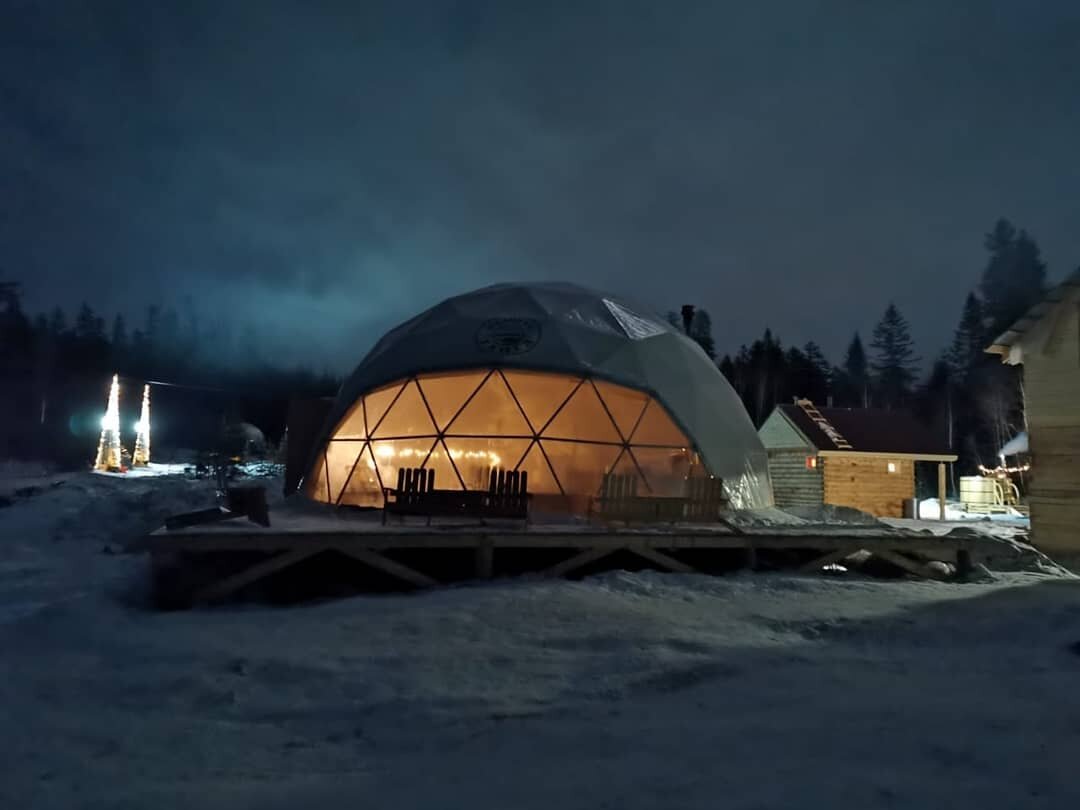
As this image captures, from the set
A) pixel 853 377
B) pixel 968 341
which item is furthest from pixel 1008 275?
pixel 853 377

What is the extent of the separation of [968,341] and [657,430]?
42.4m

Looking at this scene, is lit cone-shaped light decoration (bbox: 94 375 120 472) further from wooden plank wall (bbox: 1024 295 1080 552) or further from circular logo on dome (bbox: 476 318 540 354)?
wooden plank wall (bbox: 1024 295 1080 552)

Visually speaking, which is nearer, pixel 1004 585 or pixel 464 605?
pixel 464 605

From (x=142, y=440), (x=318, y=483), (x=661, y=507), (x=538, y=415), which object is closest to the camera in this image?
(x=661, y=507)

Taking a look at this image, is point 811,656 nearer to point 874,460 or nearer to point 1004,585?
point 1004,585

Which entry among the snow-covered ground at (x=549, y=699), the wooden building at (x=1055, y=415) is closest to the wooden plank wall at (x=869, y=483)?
the wooden building at (x=1055, y=415)

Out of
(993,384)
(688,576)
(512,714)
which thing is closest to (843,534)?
(688,576)

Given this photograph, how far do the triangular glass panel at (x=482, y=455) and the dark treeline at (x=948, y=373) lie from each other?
932 inches

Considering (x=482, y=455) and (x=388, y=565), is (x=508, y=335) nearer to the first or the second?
(x=482, y=455)

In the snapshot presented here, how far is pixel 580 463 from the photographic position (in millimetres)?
11281

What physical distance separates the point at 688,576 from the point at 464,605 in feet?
9.18

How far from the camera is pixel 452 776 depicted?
304 centimetres

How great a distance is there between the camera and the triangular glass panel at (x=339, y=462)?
1220 centimetres

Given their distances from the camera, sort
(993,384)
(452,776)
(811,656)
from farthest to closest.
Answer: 1. (993,384)
2. (811,656)
3. (452,776)
